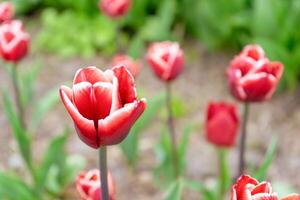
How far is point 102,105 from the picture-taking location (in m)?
1.13

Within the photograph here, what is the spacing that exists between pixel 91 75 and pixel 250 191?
1.01ft

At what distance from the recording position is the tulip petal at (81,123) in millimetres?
1117

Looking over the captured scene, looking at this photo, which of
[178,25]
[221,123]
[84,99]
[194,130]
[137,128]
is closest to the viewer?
[84,99]

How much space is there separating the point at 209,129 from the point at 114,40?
1.51 metres

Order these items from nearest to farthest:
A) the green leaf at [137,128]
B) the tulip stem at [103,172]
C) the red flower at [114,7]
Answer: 1. the tulip stem at [103,172]
2. the green leaf at [137,128]
3. the red flower at [114,7]

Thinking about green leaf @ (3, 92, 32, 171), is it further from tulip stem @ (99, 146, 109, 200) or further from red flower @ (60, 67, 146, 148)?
red flower @ (60, 67, 146, 148)

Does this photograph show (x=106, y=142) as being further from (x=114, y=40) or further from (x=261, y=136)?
(x=114, y=40)

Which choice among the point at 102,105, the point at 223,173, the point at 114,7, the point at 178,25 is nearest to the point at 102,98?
the point at 102,105

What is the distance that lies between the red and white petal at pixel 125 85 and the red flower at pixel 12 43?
1.02m

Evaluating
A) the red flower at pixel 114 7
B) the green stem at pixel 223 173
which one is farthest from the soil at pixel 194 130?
the red flower at pixel 114 7

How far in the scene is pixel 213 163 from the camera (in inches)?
111

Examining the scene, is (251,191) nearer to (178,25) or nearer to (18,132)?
(18,132)

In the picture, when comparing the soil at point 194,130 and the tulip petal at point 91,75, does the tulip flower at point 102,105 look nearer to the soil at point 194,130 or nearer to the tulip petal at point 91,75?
the tulip petal at point 91,75

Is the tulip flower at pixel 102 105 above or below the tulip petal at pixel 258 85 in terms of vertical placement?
above
